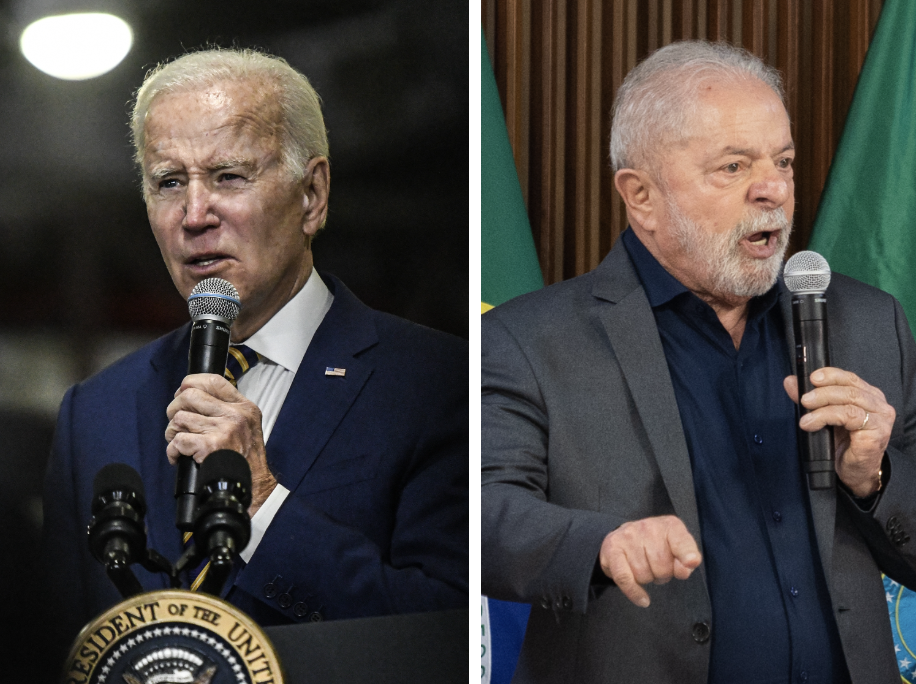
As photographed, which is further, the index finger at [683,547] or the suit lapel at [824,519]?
the suit lapel at [824,519]

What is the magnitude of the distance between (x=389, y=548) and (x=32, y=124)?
1.24 meters

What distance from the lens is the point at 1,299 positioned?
2.30 m

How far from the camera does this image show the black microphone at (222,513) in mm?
2195

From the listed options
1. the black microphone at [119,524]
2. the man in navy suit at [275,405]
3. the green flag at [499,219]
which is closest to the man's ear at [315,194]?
the man in navy suit at [275,405]

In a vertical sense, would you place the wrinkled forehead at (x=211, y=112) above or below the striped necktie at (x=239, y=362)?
above

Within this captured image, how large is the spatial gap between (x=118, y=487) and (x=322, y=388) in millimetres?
501

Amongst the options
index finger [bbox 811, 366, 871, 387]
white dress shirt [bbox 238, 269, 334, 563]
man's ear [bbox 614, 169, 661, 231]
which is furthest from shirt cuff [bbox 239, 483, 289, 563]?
index finger [bbox 811, 366, 871, 387]

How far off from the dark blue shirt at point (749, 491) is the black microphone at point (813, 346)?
0.13 m

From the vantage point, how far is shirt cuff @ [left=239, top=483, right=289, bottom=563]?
233 centimetres

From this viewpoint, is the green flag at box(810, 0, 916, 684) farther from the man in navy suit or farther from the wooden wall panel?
the man in navy suit

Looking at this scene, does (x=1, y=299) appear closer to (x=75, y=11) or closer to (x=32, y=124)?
(x=32, y=124)

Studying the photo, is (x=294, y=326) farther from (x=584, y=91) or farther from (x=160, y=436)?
(x=584, y=91)

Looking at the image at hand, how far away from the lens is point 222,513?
2197mm

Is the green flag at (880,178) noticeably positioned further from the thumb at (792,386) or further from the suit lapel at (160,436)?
the suit lapel at (160,436)
